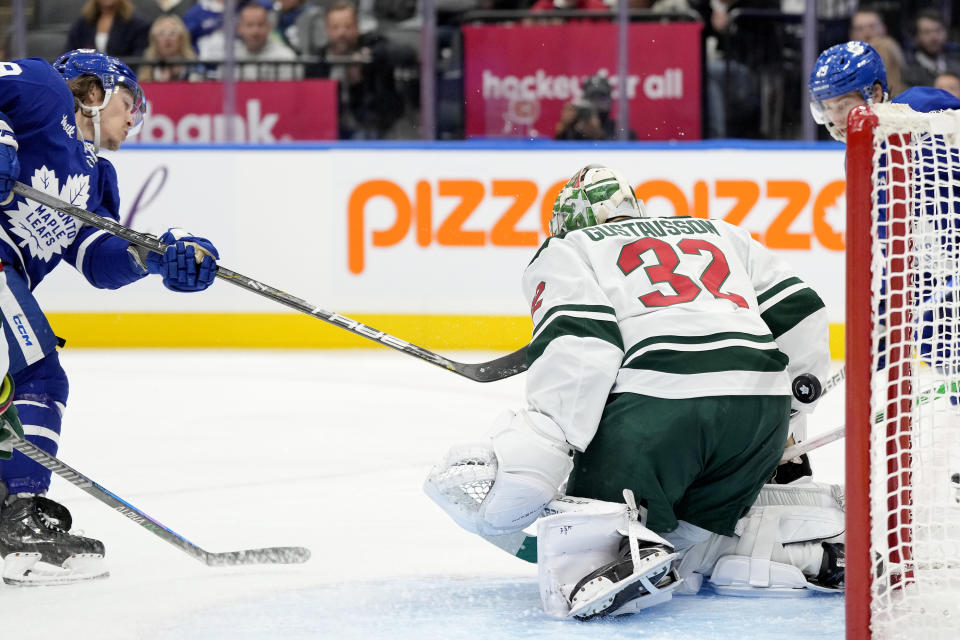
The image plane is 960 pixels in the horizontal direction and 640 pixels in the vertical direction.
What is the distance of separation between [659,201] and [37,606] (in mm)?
3677

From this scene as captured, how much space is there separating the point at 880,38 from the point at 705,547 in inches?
147

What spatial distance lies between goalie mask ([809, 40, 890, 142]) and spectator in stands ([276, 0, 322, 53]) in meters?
3.31

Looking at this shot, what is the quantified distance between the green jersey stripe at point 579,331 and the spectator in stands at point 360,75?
3.81m

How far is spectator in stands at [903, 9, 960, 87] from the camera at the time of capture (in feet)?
18.5

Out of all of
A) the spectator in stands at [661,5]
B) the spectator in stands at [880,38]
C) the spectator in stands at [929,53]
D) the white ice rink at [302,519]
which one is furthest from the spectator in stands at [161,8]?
the spectator in stands at [929,53]

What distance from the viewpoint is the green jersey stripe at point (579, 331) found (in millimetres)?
2211

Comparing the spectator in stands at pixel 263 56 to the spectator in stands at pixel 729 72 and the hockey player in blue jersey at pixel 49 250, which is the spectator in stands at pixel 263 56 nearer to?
the spectator in stands at pixel 729 72

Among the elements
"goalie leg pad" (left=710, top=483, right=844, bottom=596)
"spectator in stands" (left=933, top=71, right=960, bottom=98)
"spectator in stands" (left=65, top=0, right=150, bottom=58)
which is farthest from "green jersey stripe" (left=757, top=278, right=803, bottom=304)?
"spectator in stands" (left=65, top=0, right=150, bottom=58)

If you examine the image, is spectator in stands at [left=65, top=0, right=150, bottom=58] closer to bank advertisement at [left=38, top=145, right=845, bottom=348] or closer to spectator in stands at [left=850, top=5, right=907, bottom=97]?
bank advertisement at [left=38, top=145, right=845, bottom=348]

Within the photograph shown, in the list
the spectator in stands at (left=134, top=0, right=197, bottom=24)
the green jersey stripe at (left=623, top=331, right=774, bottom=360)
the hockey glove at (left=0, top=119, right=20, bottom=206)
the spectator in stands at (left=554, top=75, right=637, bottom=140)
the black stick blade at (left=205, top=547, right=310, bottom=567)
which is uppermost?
the spectator in stands at (left=134, top=0, right=197, bottom=24)

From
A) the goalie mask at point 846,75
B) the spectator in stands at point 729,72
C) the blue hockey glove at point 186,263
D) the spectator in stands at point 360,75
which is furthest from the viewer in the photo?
the spectator in stands at point 360,75

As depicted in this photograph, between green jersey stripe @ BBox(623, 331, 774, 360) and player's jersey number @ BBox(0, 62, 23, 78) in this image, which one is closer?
green jersey stripe @ BBox(623, 331, 774, 360)

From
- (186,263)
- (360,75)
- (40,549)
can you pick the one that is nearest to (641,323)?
(186,263)

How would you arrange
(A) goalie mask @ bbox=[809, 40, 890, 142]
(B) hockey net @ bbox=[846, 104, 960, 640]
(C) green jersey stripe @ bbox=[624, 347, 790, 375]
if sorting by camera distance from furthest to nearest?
(A) goalie mask @ bbox=[809, 40, 890, 142] < (C) green jersey stripe @ bbox=[624, 347, 790, 375] < (B) hockey net @ bbox=[846, 104, 960, 640]
